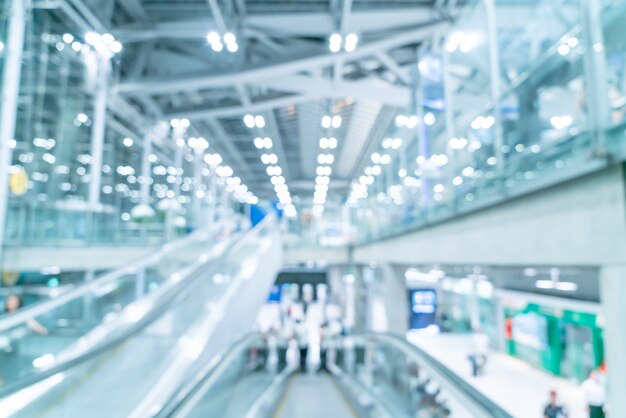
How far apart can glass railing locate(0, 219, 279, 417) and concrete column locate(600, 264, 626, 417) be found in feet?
14.2

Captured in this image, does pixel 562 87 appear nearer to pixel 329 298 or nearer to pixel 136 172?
pixel 136 172

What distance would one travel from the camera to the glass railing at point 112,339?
180 inches

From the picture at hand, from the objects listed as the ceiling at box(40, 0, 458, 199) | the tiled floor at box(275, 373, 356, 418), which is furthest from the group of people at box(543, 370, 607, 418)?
the ceiling at box(40, 0, 458, 199)

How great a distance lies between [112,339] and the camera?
527 centimetres

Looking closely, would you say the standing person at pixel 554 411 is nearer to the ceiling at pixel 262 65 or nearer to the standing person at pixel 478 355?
the standing person at pixel 478 355

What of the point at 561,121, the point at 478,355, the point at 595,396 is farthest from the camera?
the point at 478,355

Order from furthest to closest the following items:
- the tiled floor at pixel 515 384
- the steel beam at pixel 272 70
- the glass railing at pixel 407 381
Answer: the steel beam at pixel 272 70 → the tiled floor at pixel 515 384 → the glass railing at pixel 407 381

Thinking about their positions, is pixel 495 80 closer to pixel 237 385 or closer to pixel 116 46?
pixel 237 385

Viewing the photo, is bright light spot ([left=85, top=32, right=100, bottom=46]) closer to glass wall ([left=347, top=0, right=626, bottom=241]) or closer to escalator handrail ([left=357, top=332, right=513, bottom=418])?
glass wall ([left=347, top=0, right=626, bottom=241])

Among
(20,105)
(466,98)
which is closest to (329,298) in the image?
(20,105)

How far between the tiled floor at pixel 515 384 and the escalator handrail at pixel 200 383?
6.29m

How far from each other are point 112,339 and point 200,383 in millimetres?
1429

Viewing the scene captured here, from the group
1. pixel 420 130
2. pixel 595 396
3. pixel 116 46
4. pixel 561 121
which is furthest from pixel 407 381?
pixel 116 46

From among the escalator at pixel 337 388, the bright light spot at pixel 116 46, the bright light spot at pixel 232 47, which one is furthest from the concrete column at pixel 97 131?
the escalator at pixel 337 388
